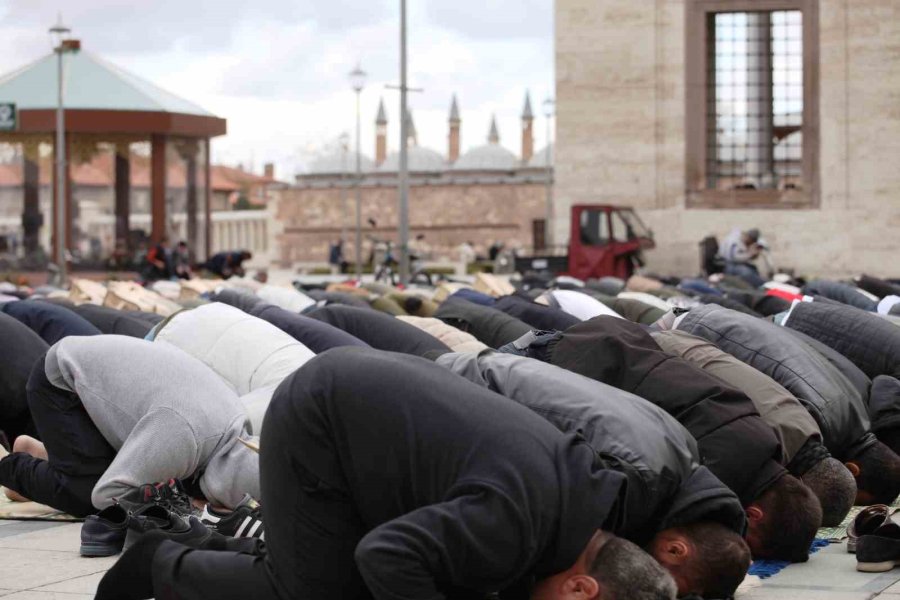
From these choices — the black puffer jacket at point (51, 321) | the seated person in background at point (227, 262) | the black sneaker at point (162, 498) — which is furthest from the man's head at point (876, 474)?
the seated person in background at point (227, 262)

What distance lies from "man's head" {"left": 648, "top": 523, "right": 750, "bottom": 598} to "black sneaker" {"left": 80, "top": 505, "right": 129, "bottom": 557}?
2.07 m

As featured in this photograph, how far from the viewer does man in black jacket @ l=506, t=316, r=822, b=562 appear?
5.45 meters

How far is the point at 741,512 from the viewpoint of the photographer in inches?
185

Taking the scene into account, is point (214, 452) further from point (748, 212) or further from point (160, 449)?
point (748, 212)

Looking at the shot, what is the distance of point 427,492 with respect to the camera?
3.97 meters

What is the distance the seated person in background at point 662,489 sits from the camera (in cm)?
450

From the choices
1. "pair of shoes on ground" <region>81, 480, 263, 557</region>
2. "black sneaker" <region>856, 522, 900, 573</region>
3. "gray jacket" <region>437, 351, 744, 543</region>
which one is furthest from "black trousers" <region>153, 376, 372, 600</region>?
"black sneaker" <region>856, 522, 900, 573</region>

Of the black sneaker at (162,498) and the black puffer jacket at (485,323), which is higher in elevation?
the black puffer jacket at (485,323)

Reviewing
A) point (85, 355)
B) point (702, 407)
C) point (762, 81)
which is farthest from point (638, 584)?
point (762, 81)

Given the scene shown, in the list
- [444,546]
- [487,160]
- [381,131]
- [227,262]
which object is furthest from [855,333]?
[381,131]

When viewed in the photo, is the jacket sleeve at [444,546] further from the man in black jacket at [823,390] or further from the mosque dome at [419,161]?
the mosque dome at [419,161]

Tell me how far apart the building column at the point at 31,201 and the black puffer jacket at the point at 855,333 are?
1016 inches

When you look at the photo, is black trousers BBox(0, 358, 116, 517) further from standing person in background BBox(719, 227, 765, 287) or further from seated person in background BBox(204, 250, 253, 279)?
seated person in background BBox(204, 250, 253, 279)

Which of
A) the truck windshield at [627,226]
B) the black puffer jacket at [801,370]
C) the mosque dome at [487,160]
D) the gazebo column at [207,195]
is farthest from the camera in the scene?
the mosque dome at [487,160]
